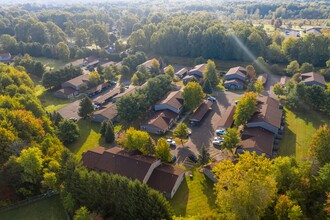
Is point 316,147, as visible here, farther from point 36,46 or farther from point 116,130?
point 36,46

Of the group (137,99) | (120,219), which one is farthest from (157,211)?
(137,99)

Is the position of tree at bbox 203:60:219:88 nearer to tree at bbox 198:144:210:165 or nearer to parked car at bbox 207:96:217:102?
parked car at bbox 207:96:217:102

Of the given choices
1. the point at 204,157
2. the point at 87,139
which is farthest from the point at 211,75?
the point at 87,139

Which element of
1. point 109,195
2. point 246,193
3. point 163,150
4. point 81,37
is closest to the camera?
point 246,193

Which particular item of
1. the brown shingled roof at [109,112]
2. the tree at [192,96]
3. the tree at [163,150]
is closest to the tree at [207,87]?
the tree at [192,96]

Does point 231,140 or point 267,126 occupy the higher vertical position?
point 231,140

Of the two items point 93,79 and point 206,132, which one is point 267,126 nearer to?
point 206,132

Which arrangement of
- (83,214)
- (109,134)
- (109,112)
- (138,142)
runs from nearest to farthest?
(83,214) → (138,142) → (109,134) → (109,112)

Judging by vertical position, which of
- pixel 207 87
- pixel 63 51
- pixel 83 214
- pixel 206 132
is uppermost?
pixel 83 214
